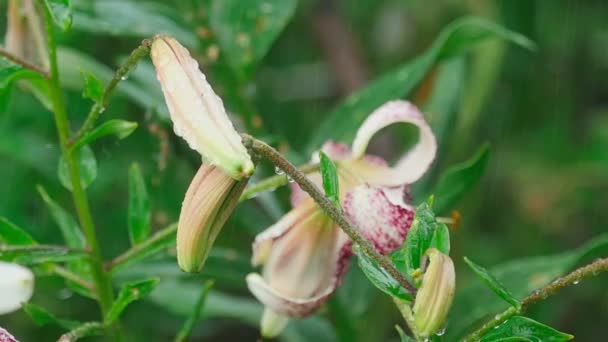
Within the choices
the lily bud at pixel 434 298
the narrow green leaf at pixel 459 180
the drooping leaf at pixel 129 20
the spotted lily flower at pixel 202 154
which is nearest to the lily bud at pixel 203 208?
the spotted lily flower at pixel 202 154

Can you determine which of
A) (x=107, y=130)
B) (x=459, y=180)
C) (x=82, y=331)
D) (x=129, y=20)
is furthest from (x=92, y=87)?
(x=129, y=20)

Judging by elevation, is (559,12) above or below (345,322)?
above

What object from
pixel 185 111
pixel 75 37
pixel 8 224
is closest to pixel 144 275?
pixel 8 224

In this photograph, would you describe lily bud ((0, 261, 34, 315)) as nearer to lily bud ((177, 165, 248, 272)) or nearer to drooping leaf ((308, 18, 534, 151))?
lily bud ((177, 165, 248, 272))

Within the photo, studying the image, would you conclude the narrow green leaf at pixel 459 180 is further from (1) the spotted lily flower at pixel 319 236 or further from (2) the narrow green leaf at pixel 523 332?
(2) the narrow green leaf at pixel 523 332

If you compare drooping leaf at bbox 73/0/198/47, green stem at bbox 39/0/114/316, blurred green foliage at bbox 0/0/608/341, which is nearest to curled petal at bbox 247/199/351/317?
green stem at bbox 39/0/114/316

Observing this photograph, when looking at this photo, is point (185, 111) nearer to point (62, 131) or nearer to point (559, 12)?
point (62, 131)
